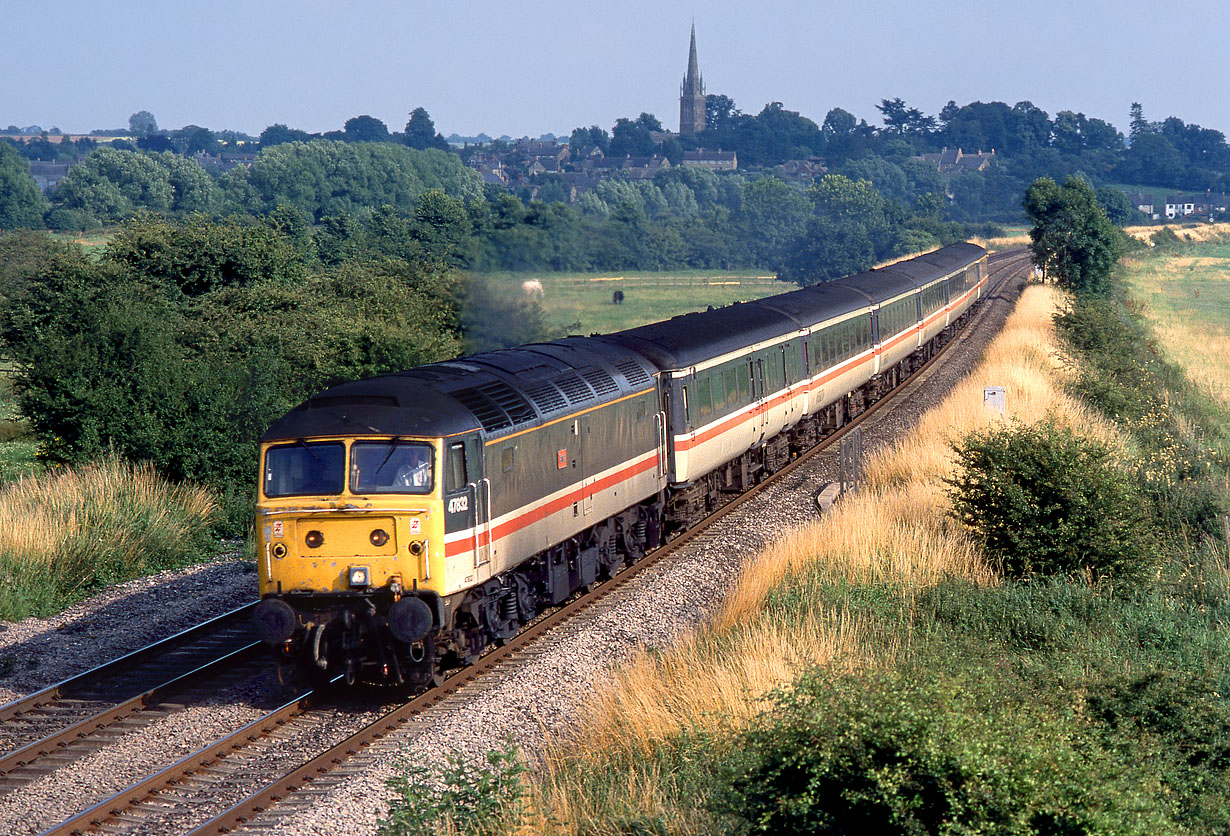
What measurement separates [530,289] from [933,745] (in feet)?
97.9

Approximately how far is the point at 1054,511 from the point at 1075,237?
53344 mm

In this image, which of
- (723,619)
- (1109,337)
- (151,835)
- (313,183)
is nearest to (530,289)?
(1109,337)

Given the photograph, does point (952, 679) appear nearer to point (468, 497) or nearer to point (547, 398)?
point (468, 497)

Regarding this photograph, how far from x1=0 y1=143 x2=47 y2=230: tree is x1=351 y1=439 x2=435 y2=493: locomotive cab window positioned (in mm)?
117197

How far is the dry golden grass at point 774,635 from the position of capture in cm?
982

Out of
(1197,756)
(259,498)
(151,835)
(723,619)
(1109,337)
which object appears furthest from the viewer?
(1109,337)

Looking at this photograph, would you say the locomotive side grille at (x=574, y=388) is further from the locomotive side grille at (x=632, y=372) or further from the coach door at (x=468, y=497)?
the coach door at (x=468, y=497)

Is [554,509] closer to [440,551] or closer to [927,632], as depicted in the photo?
[440,551]

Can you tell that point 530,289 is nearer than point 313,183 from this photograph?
Yes

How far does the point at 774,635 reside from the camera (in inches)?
456

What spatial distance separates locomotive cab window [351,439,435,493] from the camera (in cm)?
1197

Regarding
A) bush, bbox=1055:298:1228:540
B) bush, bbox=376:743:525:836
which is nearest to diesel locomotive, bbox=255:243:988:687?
bush, bbox=376:743:525:836

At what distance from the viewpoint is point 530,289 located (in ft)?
119

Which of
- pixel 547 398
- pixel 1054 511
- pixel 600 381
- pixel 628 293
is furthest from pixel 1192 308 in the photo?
pixel 547 398
